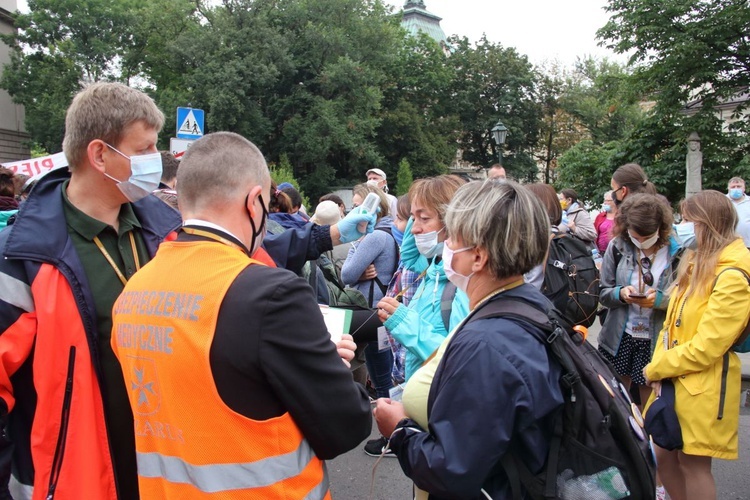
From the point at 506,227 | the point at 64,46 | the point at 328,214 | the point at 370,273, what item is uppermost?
the point at 64,46

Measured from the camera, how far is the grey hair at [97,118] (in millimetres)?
2113

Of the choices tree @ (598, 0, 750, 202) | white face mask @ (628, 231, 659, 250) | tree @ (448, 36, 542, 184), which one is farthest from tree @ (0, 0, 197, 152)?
white face mask @ (628, 231, 659, 250)

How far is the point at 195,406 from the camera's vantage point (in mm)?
1497

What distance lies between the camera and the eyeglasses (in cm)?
399

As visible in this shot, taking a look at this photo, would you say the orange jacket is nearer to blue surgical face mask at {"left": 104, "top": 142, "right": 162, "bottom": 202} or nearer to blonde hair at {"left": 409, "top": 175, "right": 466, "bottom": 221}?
blue surgical face mask at {"left": 104, "top": 142, "right": 162, "bottom": 202}

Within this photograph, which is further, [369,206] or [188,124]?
[188,124]

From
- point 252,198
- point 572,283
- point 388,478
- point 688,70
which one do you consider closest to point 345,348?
point 252,198

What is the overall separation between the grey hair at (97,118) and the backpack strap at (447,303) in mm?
1646

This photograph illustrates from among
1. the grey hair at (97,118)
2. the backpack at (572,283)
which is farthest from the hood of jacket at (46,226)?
the backpack at (572,283)

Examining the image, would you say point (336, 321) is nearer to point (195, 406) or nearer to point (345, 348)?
point (345, 348)

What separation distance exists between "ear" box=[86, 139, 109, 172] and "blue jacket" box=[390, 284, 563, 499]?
4.76 ft

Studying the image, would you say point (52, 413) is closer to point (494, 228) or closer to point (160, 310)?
point (160, 310)

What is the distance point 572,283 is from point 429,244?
57.5 inches

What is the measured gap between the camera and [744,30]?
17.7 meters
